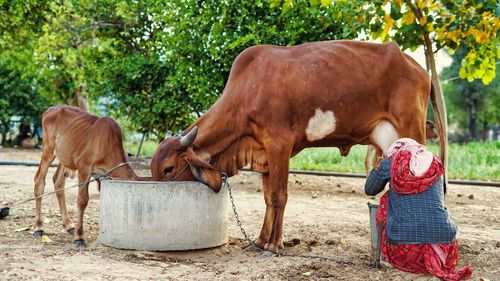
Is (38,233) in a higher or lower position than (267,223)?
lower

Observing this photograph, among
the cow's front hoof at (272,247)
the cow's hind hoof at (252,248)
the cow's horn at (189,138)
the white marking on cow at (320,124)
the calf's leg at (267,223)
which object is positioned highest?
the white marking on cow at (320,124)

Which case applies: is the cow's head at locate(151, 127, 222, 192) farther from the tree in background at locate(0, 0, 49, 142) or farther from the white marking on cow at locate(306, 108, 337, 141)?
the tree in background at locate(0, 0, 49, 142)

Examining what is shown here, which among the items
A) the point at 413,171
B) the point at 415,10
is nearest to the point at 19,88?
the point at 415,10

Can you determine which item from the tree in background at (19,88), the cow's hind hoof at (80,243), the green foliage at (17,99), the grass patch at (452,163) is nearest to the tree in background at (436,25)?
the cow's hind hoof at (80,243)

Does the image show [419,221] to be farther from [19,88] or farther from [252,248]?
[19,88]

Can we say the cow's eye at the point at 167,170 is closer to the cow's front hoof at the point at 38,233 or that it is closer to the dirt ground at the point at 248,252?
the dirt ground at the point at 248,252

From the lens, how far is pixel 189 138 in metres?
6.20

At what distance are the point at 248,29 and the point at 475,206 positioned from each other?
15.4 ft

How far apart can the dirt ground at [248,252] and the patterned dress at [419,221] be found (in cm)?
16

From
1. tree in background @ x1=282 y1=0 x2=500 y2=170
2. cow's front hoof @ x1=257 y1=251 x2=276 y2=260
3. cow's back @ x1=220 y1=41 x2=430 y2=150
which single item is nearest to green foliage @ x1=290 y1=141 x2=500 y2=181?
tree in background @ x1=282 y1=0 x2=500 y2=170

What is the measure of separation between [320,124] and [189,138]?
1.33m

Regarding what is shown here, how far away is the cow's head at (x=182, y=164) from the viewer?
6.19 metres

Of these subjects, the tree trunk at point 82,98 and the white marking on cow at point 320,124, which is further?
the tree trunk at point 82,98

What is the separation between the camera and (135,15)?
1467cm
